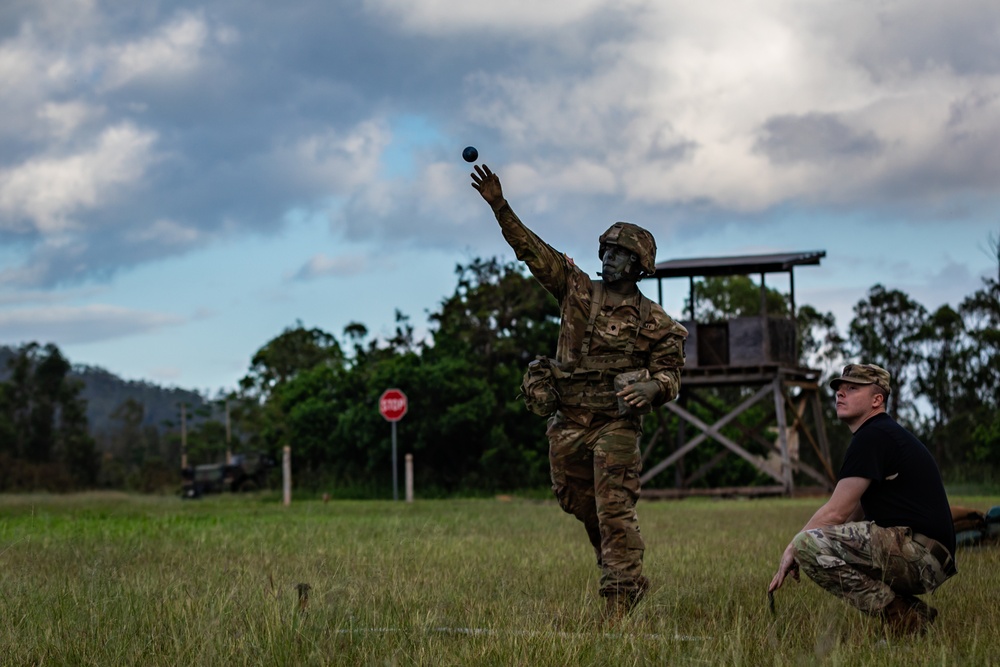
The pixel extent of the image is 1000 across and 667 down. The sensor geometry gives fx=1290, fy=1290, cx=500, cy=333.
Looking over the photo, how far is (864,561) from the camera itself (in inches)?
267

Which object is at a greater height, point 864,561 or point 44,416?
point 44,416

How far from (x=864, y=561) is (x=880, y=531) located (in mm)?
192

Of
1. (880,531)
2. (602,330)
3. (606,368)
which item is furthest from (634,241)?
(880,531)

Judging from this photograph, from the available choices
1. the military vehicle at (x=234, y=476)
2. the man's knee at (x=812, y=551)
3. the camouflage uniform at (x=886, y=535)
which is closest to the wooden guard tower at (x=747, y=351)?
the military vehicle at (x=234, y=476)

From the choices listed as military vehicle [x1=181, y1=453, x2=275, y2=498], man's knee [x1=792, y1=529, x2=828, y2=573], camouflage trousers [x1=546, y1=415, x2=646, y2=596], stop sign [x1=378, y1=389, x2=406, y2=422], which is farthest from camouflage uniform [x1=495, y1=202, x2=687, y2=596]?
military vehicle [x1=181, y1=453, x2=275, y2=498]

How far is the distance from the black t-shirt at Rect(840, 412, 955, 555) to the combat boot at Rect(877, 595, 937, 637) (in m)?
0.40

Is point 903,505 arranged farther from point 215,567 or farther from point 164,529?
point 164,529

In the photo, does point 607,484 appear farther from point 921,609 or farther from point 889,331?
point 889,331

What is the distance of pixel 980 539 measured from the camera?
41.3 feet

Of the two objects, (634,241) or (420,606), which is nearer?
(420,606)

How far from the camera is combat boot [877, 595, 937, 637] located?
6.91 meters

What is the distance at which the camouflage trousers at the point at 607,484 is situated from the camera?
8.13 meters

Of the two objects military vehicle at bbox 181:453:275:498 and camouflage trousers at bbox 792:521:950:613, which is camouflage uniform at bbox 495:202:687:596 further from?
military vehicle at bbox 181:453:275:498

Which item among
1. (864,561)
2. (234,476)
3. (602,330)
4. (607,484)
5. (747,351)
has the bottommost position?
(234,476)
